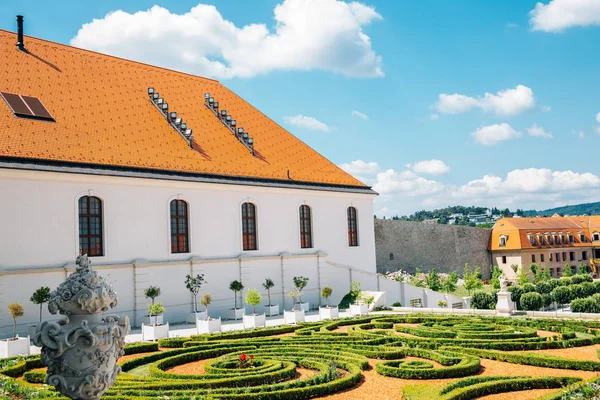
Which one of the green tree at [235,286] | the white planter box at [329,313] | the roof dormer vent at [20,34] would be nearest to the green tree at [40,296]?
the green tree at [235,286]

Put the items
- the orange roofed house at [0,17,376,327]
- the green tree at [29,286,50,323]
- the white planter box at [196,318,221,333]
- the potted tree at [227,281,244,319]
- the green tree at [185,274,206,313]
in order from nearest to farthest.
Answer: the green tree at [29,286,50,323]
the orange roofed house at [0,17,376,327]
the white planter box at [196,318,221,333]
the green tree at [185,274,206,313]
the potted tree at [227,281,244,319]

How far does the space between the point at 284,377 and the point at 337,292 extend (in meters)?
24.2

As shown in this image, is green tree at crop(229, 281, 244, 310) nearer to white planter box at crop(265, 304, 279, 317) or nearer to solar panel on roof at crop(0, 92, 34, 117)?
white planter box at crop(265, 304, 279, 317)

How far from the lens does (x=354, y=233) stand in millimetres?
42594

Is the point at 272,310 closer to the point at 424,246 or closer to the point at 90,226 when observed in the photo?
the point at 90,226

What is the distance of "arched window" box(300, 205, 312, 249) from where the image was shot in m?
38.9

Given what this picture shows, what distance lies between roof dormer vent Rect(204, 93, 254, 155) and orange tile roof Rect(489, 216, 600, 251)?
157 ft

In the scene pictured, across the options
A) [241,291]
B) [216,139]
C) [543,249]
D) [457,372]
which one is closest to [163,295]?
[241,291]

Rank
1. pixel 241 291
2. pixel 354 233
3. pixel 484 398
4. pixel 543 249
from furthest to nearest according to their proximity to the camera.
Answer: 1. pixel 543 249
2. pixel 354 233
3. pixel 241 291
4. pixel 484 398

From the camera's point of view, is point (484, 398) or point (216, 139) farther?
point (216, 139)

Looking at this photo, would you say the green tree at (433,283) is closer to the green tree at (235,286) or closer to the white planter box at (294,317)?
the green tree at (235,286)

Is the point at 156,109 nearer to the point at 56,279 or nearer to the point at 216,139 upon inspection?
the point at 216,139

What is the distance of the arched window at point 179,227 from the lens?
103 feet

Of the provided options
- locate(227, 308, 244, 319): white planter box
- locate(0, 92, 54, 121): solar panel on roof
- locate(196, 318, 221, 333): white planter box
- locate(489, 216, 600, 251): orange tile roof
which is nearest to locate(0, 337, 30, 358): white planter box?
locate(196, 318, 221, 333): white planter box
